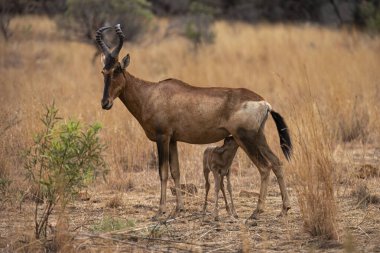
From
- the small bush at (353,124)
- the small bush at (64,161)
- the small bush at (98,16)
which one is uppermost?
the small bush at (98,16)

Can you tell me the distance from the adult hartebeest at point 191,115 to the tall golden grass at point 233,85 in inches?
16.5

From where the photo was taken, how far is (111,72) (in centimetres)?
887

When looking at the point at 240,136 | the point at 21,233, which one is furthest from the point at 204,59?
the point at 21,233

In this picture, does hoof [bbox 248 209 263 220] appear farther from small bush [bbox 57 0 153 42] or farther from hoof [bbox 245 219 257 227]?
small bush [bbox 57 0 153 42]

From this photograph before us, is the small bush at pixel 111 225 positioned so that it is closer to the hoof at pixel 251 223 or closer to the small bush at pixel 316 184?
the hoof at pixel 251 223

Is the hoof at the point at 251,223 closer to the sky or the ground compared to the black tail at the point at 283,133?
closer to the ground

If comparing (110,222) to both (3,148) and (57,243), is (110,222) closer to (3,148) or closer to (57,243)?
(57,243)

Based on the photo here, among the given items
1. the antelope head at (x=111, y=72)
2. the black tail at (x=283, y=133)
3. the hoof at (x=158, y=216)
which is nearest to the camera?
the hoof at (x=158, y=216)

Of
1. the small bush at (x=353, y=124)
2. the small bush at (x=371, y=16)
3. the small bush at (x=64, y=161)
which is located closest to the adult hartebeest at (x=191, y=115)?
the small bush at (x=64, y=161)

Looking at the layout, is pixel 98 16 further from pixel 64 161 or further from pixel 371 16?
pixel 64 161

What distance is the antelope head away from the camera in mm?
8773

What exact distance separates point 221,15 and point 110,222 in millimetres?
28767

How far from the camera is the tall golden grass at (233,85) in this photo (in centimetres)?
774

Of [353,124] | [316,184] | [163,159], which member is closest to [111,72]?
[163,159]
